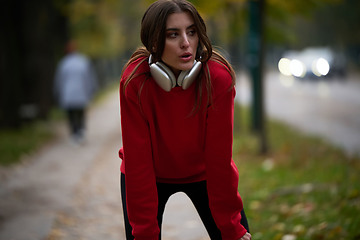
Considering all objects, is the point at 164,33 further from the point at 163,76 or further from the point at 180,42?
the point at 163,76

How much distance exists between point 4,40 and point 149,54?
33.8 ft

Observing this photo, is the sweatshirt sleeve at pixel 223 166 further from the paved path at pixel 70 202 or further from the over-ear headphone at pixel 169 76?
the paved path at pixel 70 202

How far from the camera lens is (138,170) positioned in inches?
87.5

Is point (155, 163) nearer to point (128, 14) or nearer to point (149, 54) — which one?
point (149, 54)

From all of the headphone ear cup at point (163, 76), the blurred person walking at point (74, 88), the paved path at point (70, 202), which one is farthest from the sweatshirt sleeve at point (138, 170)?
the blurred person walking at point (74, 88)

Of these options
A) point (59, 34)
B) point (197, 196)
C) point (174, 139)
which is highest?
point (59, 34)

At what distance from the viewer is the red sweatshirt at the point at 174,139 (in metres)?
2.20

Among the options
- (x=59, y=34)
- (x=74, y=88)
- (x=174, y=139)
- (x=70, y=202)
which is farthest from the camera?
(x=59, y=34)

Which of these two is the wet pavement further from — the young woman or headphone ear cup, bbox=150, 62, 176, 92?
headphone ear cup, bbox=150, 62, 176, 92

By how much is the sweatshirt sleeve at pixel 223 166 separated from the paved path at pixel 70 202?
88.8 inches

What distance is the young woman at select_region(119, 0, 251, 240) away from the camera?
2178 mm

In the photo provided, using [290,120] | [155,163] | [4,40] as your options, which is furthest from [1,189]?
[290,120]

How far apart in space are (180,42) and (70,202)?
13.6 feet

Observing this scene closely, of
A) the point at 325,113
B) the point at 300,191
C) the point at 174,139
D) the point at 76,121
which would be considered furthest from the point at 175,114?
the point at 325,113
